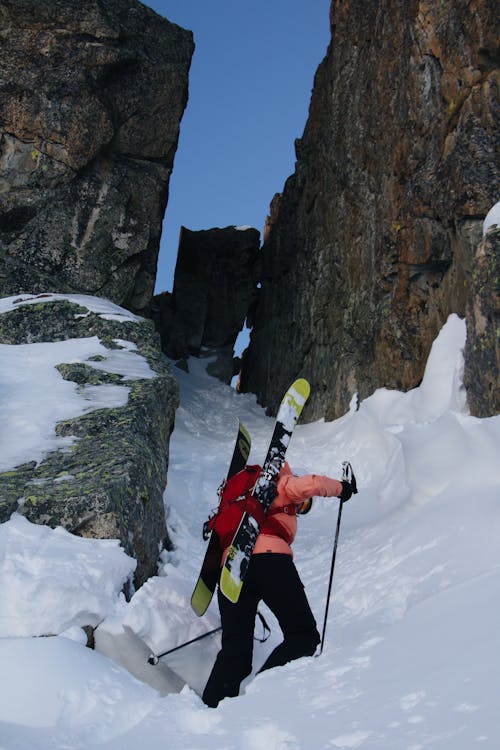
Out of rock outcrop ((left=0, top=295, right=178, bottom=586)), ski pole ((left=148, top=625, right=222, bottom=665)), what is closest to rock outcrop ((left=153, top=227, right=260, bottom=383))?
rock outcrop ((left=0, top=295, right=178, bottom=586))

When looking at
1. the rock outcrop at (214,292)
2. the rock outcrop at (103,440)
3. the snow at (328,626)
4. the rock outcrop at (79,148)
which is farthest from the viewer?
the rock outcrop at (214,292)

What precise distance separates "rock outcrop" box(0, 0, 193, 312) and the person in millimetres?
16060

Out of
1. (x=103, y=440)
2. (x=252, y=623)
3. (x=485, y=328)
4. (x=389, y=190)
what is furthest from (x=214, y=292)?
(x=252, y=623)

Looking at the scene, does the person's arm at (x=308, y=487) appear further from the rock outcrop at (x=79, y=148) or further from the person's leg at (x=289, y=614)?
the rock outcrop at (x=79, y=148)

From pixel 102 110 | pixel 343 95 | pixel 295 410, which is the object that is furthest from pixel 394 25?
pixel 295 410

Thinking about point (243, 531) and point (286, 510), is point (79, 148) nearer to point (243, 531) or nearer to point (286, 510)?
point (286, 510)

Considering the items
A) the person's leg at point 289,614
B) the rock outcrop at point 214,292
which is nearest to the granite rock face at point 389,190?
the person's leg at point 289,614

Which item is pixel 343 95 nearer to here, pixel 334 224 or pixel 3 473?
pixel 334 224

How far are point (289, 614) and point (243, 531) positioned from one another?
715 millimetres

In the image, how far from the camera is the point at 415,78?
15852mm

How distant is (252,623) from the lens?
17.1 feet

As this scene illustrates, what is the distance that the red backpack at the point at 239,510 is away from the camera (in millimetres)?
5406

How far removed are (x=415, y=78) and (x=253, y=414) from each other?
15696 millimetres

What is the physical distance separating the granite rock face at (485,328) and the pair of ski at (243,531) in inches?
191
